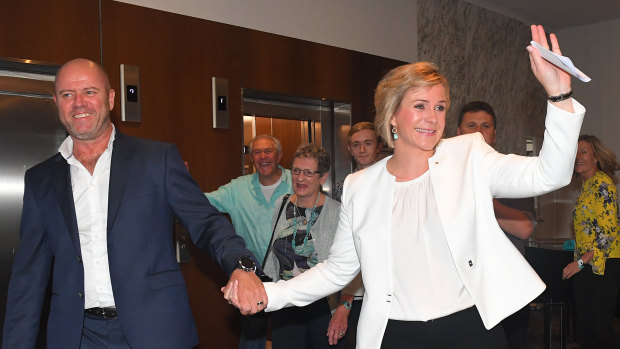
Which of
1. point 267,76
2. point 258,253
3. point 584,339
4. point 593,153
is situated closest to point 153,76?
point 267,76

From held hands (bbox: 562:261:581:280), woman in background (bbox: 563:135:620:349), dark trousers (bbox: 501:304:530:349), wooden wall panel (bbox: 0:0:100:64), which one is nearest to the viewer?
dark trousers (bbox: 501:304:530:349)

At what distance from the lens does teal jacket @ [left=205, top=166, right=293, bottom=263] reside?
450 centimetres

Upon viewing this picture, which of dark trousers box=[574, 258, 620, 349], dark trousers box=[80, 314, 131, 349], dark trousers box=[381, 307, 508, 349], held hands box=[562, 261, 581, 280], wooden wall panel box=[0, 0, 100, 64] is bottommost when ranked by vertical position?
dark trousers box=[574, 258, 620, 349]

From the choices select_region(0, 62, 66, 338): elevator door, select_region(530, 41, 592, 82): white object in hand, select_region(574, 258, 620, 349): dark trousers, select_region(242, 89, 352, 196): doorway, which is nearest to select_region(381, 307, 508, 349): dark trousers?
select_region(530, 41, 592, 82): white object in hand

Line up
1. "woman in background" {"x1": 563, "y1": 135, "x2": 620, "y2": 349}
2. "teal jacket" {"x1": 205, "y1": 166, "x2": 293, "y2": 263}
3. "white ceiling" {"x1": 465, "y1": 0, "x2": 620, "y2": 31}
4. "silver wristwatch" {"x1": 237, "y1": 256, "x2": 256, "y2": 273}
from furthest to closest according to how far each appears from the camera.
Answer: "white ceiling" {"x1": 465, "y1": 0, "x2": 620, "y2": 31} → "woman in background" {"x1": 563, "y1": 135, "x2": 620, "y2": 349} → "teal jacket" {"x1": 205, "y1": 166, "x2": 293, "y2": 263} → "silver wristwatch" {"x1": 237, "y1": 256, "x2": 256, "y2": 273}

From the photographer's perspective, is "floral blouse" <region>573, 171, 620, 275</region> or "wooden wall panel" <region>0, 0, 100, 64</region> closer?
"wooden wall panel" <region>0, 0, 100, 64</region>

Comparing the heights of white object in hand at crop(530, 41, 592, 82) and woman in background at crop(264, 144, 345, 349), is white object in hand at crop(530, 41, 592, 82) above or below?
above

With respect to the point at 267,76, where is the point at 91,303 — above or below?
below

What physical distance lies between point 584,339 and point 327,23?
3.77 metres

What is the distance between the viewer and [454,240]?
1975 mm

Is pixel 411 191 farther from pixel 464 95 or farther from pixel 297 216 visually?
pixel 464 95

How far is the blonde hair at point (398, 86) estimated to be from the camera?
217 centimetres

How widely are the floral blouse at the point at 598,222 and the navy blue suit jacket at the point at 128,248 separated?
3.32 m

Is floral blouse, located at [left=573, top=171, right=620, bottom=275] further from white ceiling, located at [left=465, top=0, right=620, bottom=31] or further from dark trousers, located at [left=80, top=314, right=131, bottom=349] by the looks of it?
white ceiling, located at [left=465, top=0, right=620, bottom=31]
